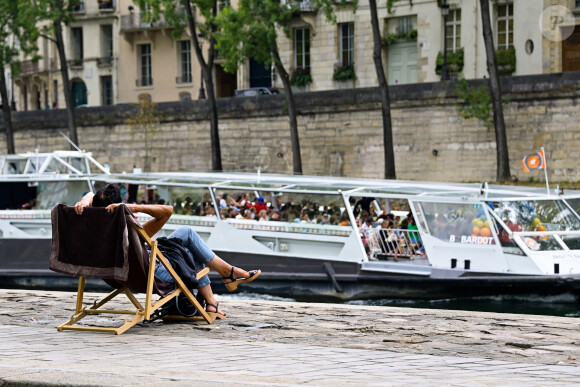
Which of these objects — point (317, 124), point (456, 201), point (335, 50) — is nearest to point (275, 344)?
point (456, 201)

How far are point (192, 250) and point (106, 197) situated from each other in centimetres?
83

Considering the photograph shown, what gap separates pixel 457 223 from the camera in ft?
53.7

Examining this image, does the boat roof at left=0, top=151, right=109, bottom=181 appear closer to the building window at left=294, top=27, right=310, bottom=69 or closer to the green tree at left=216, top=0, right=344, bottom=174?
the green tree at left=216, top=0, right=344, bottom=174

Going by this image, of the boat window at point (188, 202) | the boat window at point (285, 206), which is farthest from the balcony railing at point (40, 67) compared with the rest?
the boat window at point (285, 206)

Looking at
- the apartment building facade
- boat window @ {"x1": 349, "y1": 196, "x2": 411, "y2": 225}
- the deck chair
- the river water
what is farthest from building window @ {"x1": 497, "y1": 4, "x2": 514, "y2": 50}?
the deck chair

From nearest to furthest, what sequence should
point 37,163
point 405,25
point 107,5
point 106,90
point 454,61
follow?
1. point 37,163
2. point 454,61
3. point 405,25
4. point 107,5
5. point 106,90

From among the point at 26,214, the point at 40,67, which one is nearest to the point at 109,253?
the point at 26,214

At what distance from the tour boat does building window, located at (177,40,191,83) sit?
2967cm

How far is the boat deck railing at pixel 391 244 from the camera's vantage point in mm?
16859

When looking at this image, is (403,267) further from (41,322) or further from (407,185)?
(41,322)

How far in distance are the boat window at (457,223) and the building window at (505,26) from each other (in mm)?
19780

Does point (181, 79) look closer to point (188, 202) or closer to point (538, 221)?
point (188, 202)

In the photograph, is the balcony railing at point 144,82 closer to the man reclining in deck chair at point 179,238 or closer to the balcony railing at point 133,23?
the balcony railing at point 133,23

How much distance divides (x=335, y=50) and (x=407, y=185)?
2300cm
